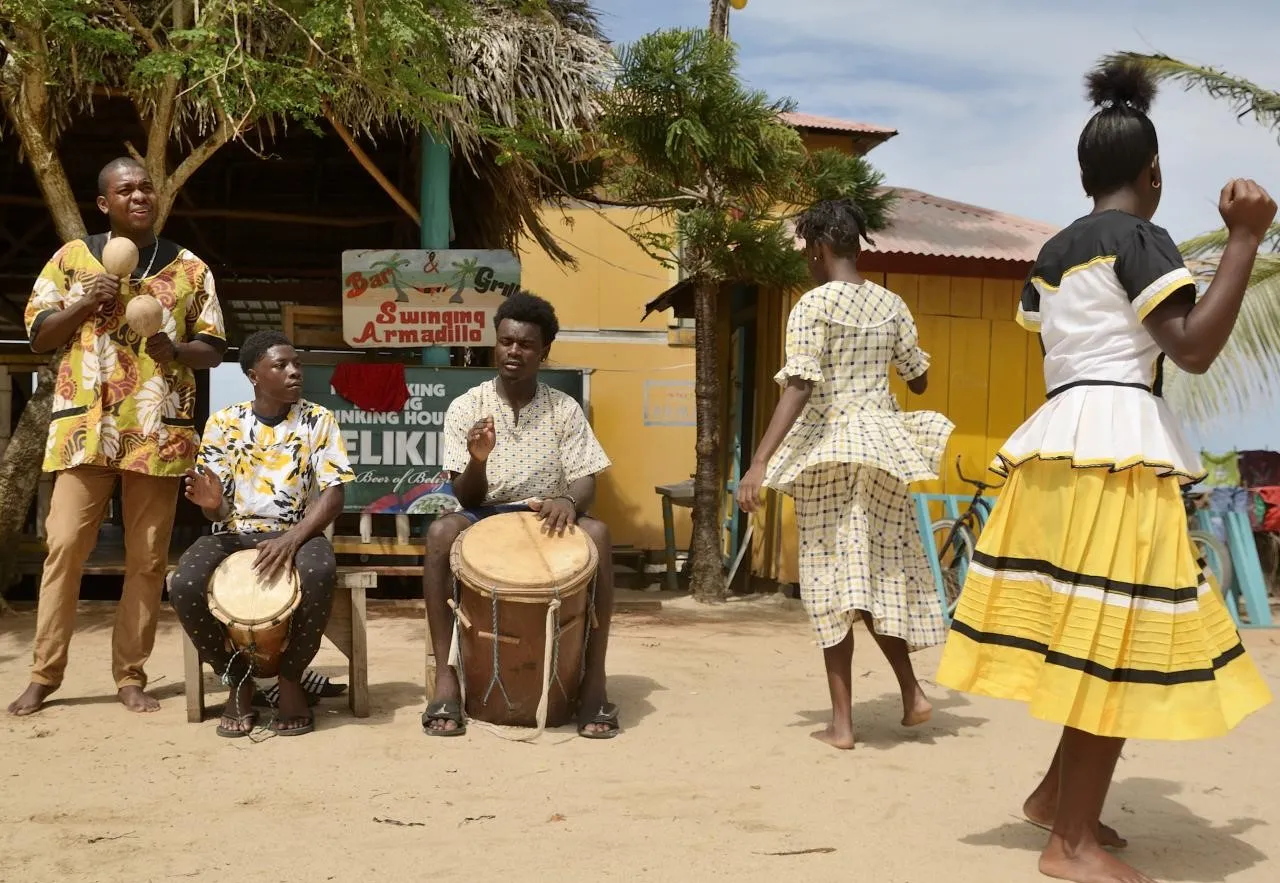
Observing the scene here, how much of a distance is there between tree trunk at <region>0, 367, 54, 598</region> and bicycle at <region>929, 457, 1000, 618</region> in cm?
524

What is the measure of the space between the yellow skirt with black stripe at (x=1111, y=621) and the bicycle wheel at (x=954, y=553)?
15.8 ft

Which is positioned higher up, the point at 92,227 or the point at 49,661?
the point at 92,227

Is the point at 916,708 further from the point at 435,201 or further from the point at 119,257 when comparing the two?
the point at 435,201

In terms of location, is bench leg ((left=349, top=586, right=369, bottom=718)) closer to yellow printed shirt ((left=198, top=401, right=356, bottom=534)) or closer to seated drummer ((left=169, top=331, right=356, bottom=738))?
seated drummer ((left=169, top=331, right=356, bottom=738))

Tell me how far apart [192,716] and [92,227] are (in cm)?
787

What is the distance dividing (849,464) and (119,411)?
258 cm

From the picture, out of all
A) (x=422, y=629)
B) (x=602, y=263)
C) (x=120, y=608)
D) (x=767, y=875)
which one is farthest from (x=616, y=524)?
(x=767, y=875)

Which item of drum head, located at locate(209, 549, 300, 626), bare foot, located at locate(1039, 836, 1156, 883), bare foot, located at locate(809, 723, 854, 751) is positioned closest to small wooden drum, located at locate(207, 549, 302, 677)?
drum head, located at locate(209, 549, 300, 626)

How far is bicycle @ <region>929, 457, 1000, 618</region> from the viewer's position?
745cm

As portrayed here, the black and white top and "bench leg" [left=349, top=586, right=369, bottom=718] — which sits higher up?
the black and white top

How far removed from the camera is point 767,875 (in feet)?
8.93

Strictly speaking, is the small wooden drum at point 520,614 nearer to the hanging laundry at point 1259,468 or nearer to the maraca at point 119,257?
the maraca at point 119,257

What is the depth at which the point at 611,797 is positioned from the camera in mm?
3375

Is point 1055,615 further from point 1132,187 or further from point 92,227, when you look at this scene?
point 92,227
